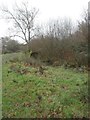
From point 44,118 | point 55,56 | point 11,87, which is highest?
point 55,56

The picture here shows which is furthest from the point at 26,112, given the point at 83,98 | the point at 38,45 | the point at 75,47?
the point at 38,45

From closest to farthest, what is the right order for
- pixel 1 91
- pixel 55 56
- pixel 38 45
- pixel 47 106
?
pixel 47 106 < pixel 1 91 < pixel 55 56 < pixel 38 45

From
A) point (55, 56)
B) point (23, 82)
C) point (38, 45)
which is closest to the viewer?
point (23, 82)

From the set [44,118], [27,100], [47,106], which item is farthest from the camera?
[27,100]

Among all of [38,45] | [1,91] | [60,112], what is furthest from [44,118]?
[38,45]

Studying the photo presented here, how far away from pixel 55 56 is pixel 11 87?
10.7 metres

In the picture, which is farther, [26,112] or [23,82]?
[23,82]

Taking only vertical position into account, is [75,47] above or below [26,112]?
above

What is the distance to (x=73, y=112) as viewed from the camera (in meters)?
8.38

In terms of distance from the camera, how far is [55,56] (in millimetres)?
21531

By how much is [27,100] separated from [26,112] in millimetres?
1036

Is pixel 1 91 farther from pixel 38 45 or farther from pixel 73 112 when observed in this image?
pixel 38 45

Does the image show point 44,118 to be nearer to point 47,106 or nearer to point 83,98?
point 47,106

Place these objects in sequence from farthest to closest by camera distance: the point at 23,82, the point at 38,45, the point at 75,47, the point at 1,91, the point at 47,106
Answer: the point at 38,45, the point at 75,47, the point at 23,82, the point at 1,91, the point at 47,106
